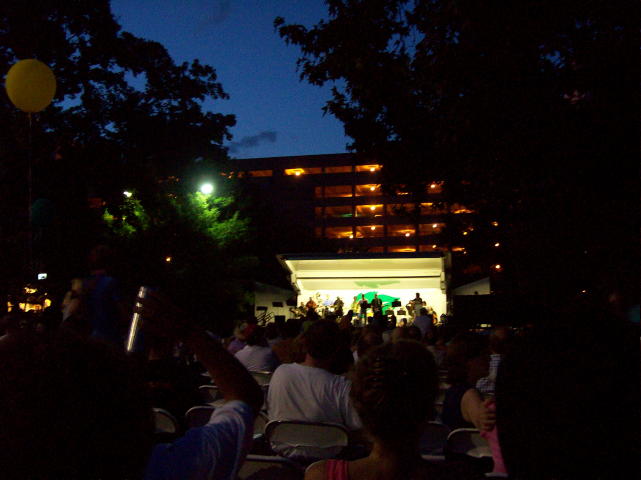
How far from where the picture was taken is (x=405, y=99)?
10.5 metres

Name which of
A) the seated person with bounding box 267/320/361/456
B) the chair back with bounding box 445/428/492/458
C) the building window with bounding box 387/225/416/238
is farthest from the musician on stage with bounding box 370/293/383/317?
the building window with bounding box 387/225/416/238

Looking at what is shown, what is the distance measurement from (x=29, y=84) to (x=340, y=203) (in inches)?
2818

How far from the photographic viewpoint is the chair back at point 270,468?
264cm

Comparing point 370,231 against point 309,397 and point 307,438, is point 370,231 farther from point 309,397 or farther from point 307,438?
point 307,438

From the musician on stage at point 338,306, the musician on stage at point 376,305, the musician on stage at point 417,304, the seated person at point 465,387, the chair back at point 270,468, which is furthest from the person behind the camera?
the musician on stage at point 338,306

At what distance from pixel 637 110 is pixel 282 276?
35.9m

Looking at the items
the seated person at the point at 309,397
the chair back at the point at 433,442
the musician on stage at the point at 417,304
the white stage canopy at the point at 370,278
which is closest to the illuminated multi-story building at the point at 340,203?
the white stage canopy at the point at 370,278

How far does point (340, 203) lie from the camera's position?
79.3m

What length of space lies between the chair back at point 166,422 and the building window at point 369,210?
248 feet

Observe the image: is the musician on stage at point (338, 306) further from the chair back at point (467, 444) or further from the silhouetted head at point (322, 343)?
the chair back at point (467, 444)

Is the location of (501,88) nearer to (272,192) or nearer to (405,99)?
(405,99)

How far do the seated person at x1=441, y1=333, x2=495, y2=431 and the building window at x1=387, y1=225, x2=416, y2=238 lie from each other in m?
72.7

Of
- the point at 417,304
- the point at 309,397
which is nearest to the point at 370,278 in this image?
the point at 417,304

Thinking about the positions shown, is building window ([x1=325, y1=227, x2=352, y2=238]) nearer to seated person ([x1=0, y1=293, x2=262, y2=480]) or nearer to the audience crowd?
the audience crowd
